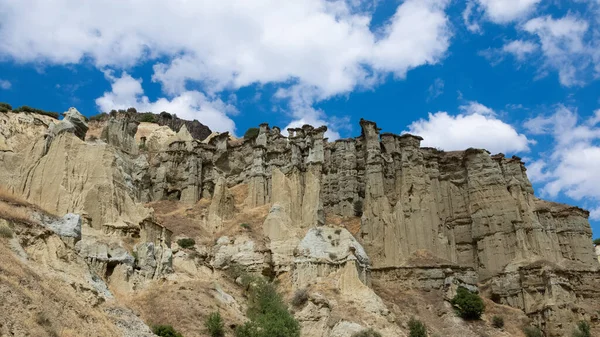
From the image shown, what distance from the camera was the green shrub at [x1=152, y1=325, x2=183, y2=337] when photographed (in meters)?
30.1

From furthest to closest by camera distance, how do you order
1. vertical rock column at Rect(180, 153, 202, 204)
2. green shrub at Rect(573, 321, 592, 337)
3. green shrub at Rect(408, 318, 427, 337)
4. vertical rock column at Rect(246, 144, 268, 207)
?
vertical rock column at Rect(180, 153, 202, 204) → vertical rock column at Rect(246, 144, 268, 207) → green shrub at Rect(573, 321, 592, 337) → green shrub at Rect(408, 318, 427, 337)

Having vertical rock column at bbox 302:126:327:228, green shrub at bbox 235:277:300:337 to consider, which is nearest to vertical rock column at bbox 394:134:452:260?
vertical rock column at bbox 302:126:327:228

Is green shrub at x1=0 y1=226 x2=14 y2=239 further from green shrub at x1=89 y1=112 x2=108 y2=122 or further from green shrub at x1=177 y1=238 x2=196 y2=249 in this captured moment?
green shrub at x1=89 y1=112 x2=108 y2=122

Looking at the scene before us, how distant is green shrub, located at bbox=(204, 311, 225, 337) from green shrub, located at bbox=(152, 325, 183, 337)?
86.7 inches

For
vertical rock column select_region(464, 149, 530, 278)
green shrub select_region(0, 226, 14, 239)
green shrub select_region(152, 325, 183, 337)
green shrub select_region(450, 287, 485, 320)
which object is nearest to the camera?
green shrub select_region(0, 226, 14, 239)

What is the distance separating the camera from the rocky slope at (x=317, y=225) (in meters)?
38.3

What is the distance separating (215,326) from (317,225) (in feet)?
82.4

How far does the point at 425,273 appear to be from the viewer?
2153 inches

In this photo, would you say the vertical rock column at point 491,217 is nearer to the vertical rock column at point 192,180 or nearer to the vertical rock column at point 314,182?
the vertical rock column at point 314,182

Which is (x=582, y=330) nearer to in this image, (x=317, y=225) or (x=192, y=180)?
(x=317, y=225)

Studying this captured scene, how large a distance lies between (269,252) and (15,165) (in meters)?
20.1

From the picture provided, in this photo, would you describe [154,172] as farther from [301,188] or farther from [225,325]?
[225,325]

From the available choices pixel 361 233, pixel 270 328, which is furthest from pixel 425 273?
pixel 270 328

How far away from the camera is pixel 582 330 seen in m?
50.2
